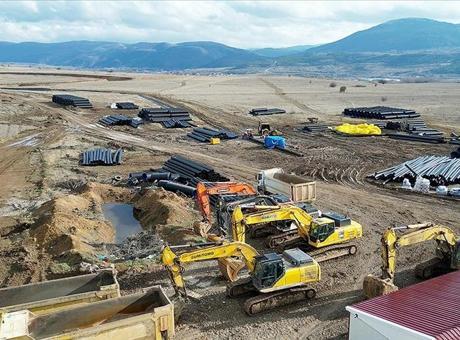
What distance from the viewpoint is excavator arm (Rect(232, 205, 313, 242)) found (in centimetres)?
1603

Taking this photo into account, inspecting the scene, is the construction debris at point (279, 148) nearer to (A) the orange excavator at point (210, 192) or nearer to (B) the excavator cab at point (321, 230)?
(A) the orange excavator at point (210, 192)

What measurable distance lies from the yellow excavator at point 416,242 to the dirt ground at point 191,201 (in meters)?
0.95

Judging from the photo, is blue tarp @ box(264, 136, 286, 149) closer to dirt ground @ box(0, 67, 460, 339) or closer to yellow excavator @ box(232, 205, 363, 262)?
dirt ground @ box(0, 67, 460, 339)

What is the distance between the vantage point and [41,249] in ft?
59.1

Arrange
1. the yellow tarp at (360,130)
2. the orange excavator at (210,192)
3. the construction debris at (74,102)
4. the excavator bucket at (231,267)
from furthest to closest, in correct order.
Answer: the construction debris at (74,102) < the yellow tarp at (360,130) < the orange excavator at (210,192) < the excavator bucket at (231,267)

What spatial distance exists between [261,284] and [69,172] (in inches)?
788

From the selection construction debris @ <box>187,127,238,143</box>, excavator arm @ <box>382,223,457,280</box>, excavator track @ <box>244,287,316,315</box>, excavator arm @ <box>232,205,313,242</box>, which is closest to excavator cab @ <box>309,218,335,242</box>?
excavator arm @ <box>232,205,313,242</box>

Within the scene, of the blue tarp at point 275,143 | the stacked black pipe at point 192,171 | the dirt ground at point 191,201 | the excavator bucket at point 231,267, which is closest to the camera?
the dirt ground at point 191,201

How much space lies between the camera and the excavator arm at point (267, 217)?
1603 centimetres

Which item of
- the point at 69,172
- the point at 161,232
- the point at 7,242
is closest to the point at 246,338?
the point at 161,232

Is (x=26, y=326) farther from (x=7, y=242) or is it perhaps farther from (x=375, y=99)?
(x=375, y=99)

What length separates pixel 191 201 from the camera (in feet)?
79.6

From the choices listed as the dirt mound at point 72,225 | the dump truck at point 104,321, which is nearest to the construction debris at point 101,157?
the dirt mound at point 72,225

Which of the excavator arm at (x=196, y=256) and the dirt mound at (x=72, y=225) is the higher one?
the excavator arm at (x=196, y=256)
